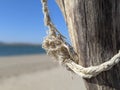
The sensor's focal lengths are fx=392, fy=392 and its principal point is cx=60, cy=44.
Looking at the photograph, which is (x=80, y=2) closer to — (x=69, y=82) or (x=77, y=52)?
(x=77, y=52)

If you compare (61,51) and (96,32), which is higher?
(96,32)

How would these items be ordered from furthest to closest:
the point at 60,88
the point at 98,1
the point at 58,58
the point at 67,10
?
the point at 60,88
the point at 58,58
the point at 67,10
the point at 98,1

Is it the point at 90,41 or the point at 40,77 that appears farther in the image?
the point at 40,77

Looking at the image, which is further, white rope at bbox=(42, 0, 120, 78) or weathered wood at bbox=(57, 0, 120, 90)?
white rope at bbox=(42, 0, 120, 78)

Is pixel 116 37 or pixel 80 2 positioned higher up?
pixel 80 2

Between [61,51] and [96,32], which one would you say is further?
[61,51]

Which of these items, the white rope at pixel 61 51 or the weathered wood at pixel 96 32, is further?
the white rope at pixel 61 51

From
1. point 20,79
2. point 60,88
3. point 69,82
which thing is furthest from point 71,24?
point 20,79

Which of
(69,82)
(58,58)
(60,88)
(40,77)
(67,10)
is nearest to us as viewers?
(67,10)
